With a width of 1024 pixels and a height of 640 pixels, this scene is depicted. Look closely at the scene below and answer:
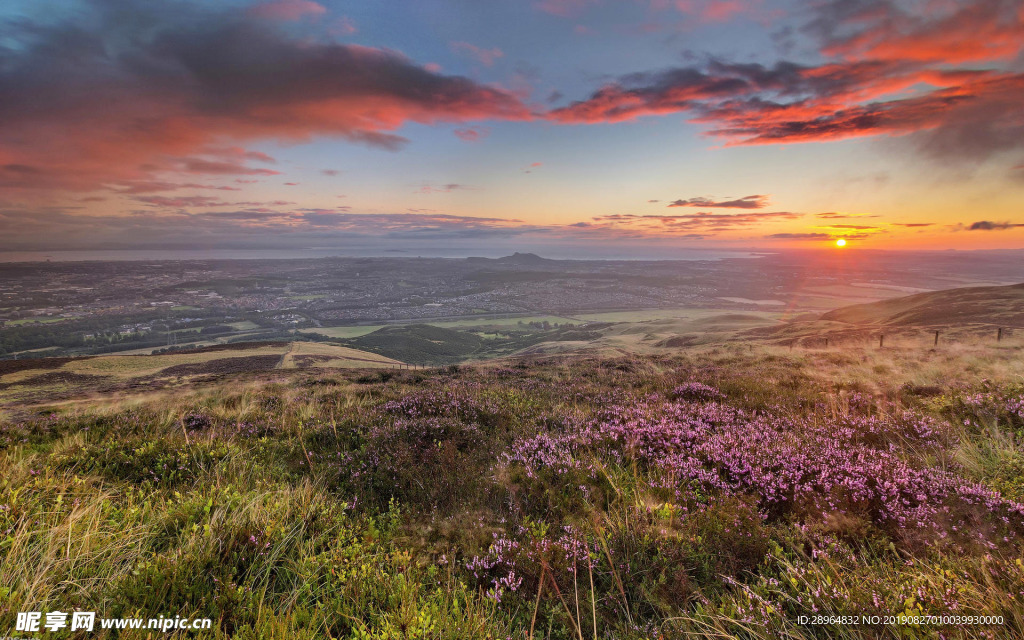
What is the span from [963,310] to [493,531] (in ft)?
257

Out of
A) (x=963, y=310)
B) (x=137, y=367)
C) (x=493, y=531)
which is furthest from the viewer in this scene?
(x=137, y=367)

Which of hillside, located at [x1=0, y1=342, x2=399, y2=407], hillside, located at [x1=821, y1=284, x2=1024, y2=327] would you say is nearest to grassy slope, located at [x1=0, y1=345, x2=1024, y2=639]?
hillside, located at [x1=0, y1=342, x2=399, y2=407]

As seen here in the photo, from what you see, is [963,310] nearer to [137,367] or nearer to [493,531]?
[493,531]

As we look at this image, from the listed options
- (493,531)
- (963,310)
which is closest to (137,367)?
(493,531)

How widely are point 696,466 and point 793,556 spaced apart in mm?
Result: 1770

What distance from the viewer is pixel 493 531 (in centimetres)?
407

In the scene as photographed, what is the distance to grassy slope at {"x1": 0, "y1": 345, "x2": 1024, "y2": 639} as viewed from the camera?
2732 mm

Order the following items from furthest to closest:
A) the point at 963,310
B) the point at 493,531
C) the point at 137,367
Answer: the point at 137,367 < the point at 963,310 < the point at 493,531

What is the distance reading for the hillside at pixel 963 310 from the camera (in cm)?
4361

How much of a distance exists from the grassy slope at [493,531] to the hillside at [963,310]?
172ft

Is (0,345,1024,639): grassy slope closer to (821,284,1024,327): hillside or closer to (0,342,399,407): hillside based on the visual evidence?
(0,342,399,407): hillside

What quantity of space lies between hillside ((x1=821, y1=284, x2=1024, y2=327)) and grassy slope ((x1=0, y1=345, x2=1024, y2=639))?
52394 mm

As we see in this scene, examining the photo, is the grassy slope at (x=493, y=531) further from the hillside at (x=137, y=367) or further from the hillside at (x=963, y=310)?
the hillside at (x=963, y=310)

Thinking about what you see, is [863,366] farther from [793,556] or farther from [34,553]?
[34,553]
